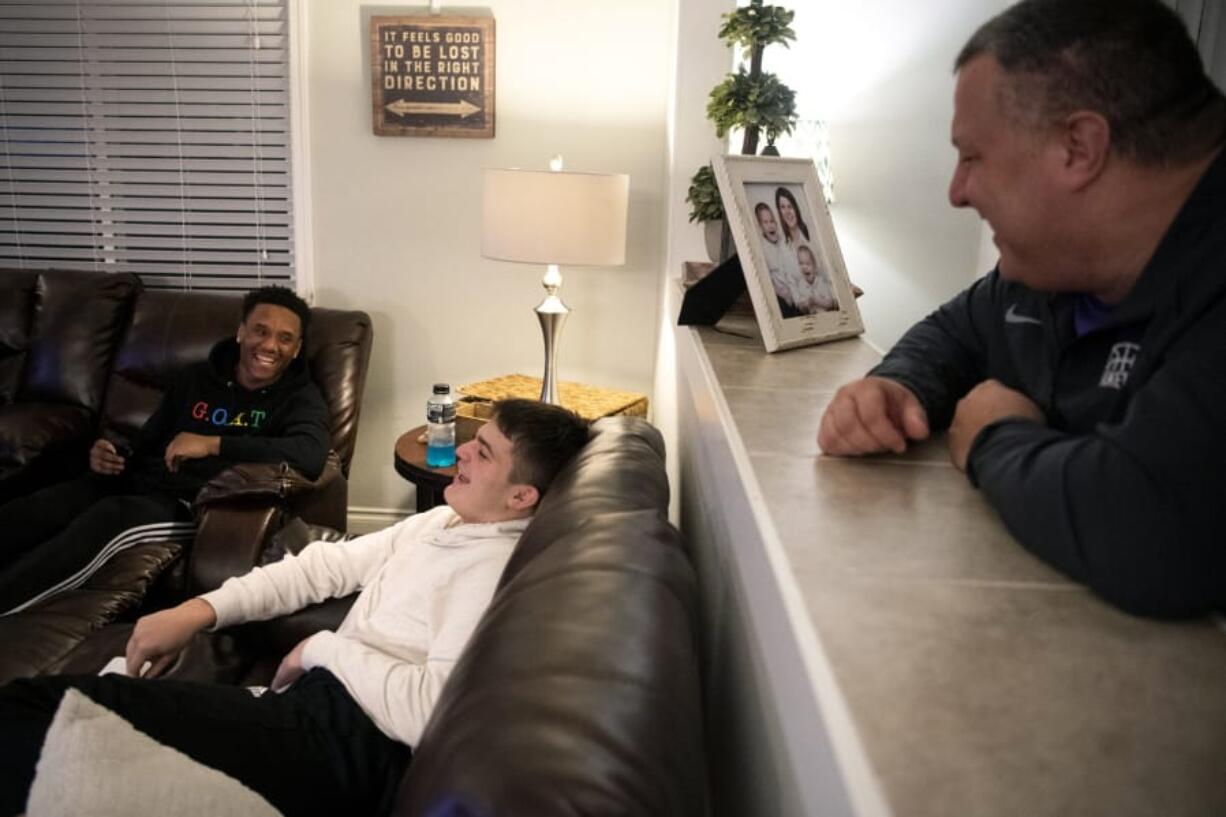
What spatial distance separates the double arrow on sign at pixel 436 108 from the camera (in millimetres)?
3075

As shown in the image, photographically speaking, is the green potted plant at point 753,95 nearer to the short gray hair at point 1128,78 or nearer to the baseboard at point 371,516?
the short gray hair at point 1128,78

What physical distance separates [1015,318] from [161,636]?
4.54ft

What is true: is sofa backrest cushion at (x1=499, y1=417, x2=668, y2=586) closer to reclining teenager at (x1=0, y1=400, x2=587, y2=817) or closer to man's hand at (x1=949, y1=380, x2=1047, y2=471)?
reclining teenager at (x1=0, y1=400, x2=587, y2=817)

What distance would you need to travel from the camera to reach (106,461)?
2576 mm

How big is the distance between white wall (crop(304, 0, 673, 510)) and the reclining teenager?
166 cm

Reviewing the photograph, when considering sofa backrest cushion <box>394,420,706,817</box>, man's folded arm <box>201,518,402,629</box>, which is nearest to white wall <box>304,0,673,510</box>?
man's folded arm <box>201,518,402,629</box>

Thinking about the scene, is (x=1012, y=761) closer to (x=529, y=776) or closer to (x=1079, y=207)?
(x=529, y=776)

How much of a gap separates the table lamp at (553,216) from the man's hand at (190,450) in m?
0.93

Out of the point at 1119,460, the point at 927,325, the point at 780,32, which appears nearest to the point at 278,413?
the point at 780,32

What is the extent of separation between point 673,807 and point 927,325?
754mm

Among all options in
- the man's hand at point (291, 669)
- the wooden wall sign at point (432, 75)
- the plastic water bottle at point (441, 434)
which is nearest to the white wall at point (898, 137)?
the wooden wall sign at point (432, 75)

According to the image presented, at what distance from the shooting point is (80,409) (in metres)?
2.87

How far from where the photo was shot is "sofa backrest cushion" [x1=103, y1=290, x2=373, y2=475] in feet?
9.32

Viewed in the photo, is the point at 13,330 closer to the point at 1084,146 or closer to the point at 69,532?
the point at 69,532
